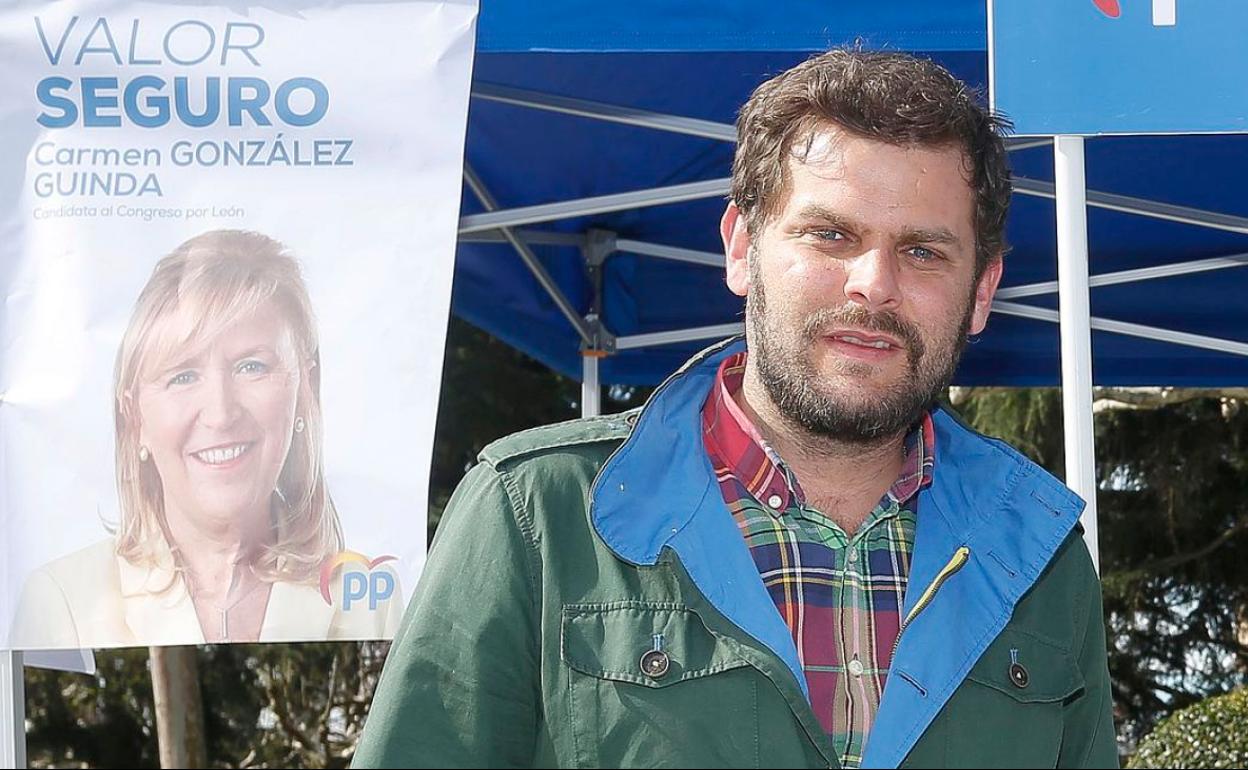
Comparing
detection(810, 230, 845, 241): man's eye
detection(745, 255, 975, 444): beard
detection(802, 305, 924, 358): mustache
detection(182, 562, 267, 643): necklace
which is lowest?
detection(182, 562, 267, 643): necklace

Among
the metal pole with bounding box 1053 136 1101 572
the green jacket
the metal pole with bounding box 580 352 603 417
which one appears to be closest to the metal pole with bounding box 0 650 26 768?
the green jacket

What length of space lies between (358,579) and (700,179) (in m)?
1.94

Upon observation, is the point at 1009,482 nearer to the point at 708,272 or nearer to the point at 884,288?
the point at 884,288

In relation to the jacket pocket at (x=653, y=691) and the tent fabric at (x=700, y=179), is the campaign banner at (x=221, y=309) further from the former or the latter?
the jacket pocket at (x=653, y=691)

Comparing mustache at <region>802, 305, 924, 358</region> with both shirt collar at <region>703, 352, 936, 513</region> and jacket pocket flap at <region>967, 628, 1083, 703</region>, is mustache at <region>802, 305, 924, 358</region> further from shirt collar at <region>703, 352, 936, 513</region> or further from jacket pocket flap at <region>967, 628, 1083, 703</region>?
jacket pocket flap at <region>967, 628, 1083, 703</region>

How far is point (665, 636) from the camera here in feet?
5.09

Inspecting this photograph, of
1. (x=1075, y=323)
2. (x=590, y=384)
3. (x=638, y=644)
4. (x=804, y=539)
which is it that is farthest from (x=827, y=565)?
(x=590, y=384)

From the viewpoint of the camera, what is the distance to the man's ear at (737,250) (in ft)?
5.98

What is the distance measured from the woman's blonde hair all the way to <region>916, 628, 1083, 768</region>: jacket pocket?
1.09 metres

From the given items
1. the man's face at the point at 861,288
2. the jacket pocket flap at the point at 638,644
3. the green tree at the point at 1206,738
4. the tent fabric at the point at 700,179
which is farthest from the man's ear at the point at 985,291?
the green tree at the point at 1206,738

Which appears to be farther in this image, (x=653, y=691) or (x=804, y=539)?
(x=804, y=539)

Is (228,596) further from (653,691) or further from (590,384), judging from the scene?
(590,384)

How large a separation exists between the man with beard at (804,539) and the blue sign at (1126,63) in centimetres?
35

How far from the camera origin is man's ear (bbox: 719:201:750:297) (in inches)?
71.8
